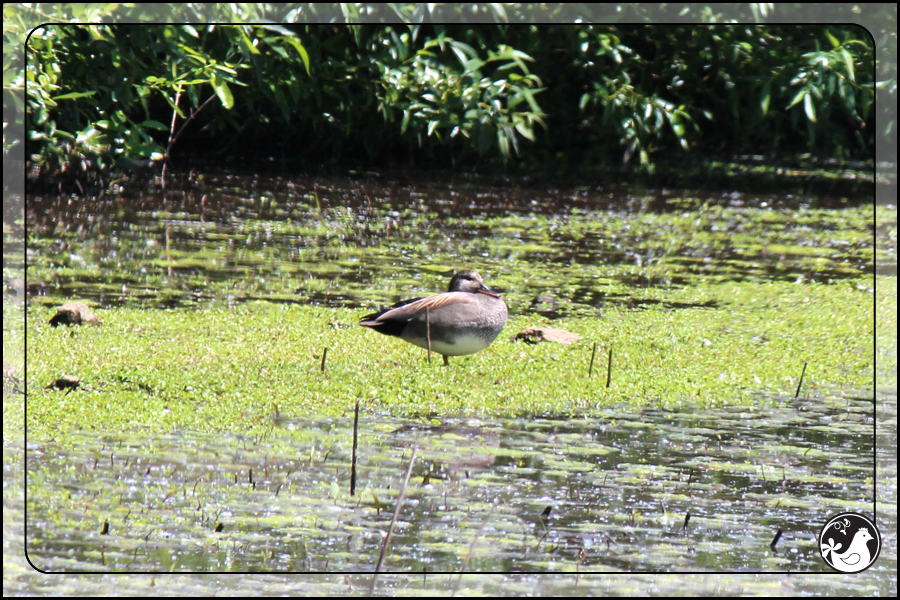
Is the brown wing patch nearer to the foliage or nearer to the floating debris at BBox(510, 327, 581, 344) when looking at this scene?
the floating debris at BBox(510, 327, 581, 344)

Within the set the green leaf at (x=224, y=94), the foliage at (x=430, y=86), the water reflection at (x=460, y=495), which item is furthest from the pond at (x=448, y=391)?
the green leaf at (x=224, y=94)

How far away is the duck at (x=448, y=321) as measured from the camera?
288cm

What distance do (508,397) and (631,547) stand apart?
0.58 meters

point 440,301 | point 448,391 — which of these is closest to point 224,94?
point 440,301

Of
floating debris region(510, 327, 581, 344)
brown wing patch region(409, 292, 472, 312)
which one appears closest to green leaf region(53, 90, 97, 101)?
brown wing patch region(409, 292, 472, 312)

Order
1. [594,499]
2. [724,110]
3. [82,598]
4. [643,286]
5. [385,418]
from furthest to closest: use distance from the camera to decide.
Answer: [724,110] → [643,286] → [385,418] → [594,499] → [82,598]

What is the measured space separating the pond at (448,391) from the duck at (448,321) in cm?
4

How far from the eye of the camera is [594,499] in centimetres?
254

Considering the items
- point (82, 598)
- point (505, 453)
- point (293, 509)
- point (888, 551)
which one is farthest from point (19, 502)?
point (888, 551)

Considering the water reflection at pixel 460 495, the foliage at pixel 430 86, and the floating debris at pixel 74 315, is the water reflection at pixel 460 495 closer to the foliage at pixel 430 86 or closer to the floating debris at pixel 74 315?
the floating debris at pixel 74 315

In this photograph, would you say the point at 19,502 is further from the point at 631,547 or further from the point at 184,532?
the point at 631,547

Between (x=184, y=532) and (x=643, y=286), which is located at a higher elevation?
(x=643, y=286)

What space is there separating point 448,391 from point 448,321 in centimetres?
22

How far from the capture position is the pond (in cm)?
243
